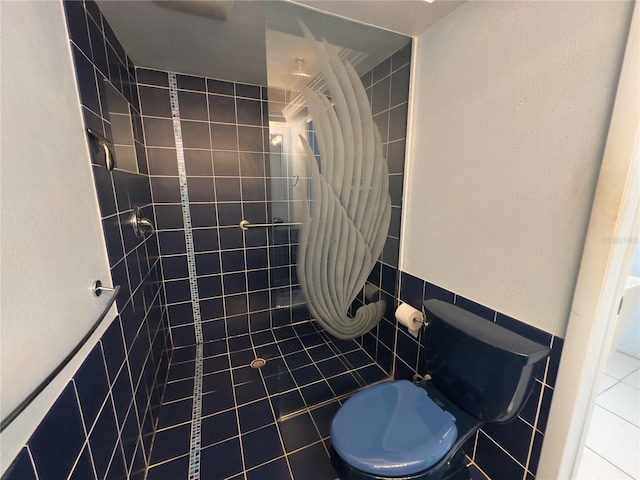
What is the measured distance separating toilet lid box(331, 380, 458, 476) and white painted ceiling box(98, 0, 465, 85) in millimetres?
1528

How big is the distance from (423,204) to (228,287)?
165 cm

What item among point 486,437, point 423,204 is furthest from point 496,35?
point 486,437

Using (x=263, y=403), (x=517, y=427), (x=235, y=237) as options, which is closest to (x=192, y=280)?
(x=235, y=237)

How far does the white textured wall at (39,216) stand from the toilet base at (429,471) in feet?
2.91

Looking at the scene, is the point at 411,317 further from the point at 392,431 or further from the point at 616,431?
the point at 616,431

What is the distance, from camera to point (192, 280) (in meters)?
2.08

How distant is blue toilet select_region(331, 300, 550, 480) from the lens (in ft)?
2.93

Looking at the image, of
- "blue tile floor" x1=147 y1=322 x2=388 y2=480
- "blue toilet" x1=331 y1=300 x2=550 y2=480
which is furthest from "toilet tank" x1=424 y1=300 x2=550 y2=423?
"blue tile floor" x1=147 y1=322 x2=388 y2=480

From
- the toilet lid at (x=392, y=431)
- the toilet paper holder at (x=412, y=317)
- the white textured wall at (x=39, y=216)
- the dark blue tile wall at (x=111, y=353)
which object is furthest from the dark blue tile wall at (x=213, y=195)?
the toilet lid at (x=392, y=431)

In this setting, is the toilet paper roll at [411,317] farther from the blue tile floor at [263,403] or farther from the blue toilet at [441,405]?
the blue tile floor at [263,403]

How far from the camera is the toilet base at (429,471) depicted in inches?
34.5

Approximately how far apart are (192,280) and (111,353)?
1147mm

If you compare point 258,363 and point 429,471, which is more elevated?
point 429,471

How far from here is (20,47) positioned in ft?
2.04
